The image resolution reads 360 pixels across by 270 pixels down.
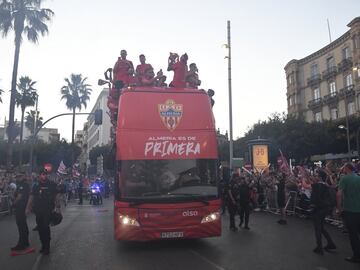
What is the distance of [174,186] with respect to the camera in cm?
866

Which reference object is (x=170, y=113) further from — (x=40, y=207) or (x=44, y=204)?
(x=40, y=207)

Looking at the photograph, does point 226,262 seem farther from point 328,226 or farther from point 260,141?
A: point 260,141

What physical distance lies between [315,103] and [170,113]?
55.9m

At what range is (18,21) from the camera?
2594 cm

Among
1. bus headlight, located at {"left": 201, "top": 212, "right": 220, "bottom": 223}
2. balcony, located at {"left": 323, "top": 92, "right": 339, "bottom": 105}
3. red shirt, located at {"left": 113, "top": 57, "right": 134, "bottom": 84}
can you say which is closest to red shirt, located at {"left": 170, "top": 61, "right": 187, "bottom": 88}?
red shirt, located at {"left": 113, "top": 57, "right": 134, "bottom": 84}

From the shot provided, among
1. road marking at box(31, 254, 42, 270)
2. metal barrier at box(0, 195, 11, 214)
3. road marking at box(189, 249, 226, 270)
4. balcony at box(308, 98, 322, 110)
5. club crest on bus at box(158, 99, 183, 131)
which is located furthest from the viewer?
balcony at box(308, 98, 322, 110)

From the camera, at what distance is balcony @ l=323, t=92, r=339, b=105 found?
55.6m

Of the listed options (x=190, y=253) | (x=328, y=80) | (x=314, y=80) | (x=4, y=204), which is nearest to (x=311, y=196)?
(x=190, y=253)

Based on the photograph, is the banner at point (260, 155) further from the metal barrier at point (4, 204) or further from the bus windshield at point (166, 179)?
the bus windshield at point (166, 179)

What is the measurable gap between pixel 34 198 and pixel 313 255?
635 centimetres

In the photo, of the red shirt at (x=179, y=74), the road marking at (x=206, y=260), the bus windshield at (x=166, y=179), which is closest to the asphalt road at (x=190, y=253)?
the road marking at (x=206, y=260)

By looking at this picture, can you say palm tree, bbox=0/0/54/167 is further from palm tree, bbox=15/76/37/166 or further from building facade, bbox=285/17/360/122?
building facade, bbox=285/17/360/122

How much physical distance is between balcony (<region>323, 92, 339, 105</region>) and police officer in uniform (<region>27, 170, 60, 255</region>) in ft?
A: 172

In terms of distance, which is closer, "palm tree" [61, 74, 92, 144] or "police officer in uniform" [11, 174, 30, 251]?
"police officer in uniform" [11, 174, 30, 251]
